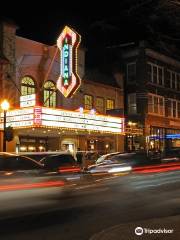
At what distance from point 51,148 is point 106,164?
1473 cm

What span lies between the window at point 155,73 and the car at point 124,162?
2447 centimetres

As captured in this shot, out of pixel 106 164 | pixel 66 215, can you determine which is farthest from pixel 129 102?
pixel 66 215

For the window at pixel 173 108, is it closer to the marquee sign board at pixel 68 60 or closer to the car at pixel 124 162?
the marquee sign board at pixel 68 60

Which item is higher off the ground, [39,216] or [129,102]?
[129,102]

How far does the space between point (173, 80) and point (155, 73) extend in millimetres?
3652

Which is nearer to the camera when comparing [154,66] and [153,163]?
[153,163]

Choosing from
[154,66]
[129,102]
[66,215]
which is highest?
[154,66]

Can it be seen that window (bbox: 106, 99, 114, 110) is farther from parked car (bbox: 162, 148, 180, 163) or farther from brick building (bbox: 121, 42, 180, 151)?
parked car (bbox: 162, 148, 180, 163)

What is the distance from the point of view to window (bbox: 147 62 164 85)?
43.7 meters

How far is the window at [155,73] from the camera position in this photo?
43656mm

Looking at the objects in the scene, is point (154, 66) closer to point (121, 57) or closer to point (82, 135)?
point (121, 57)

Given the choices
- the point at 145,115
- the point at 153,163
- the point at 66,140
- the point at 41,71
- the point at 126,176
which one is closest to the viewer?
the point at 126,176

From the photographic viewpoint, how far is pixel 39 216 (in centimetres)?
1124

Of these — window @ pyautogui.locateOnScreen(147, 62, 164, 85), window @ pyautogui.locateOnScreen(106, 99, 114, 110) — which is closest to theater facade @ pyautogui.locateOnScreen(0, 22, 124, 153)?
window @ pyautogui.locateOnScreen(106, 99, 114, 110)
